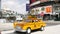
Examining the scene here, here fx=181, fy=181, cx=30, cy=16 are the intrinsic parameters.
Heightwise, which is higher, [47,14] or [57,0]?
[57,0]

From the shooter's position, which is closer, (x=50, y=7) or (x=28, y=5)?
(x=50, y=7)

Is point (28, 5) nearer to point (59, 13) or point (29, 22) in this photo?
point (59, 13)

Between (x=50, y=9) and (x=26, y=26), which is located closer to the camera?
(x=26, y=26)

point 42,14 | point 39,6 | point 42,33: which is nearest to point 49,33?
point 42,33

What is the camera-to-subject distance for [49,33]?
17.4 m

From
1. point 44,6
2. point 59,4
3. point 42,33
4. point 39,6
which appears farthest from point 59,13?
point 42,33

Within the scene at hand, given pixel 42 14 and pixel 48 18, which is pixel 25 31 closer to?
pixel 48 18

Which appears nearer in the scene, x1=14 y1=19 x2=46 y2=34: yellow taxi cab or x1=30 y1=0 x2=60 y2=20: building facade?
x1=14 y1=19 x2=46 y2=34: yellow taxi cab

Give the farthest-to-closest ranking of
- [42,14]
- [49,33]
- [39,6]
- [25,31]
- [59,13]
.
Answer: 1. [39,6]
2. [42,14]
3. [59,13]
4. [49,33]
5. [25,31]

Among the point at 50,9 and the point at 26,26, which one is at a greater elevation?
the point at 26,26

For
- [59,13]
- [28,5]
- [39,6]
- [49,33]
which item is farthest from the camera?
[28,5]

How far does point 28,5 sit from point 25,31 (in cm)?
9376

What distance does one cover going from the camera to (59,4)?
245 feet

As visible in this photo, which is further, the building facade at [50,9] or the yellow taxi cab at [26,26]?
the building facade at [50,9]
